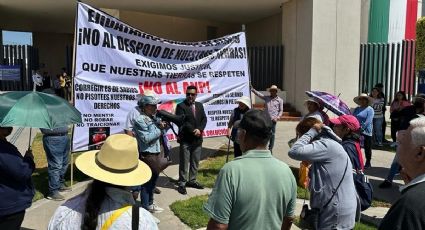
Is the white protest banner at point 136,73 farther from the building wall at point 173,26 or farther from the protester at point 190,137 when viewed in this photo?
the building wall at point 173,26

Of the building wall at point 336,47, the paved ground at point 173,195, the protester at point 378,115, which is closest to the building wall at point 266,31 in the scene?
the building wall at point 336,47

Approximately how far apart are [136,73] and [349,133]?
4.57m

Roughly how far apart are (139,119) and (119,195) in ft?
12.1

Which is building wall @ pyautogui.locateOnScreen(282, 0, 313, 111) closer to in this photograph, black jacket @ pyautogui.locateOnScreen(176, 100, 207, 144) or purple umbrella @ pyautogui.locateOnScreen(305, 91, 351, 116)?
black jacket @ pyautogui.locateOnScreen(176, 100, 207, 144)

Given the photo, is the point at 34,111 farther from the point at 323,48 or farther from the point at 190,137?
the point at 323,48

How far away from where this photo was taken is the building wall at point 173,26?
1977 cm

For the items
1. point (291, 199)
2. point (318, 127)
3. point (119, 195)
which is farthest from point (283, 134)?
point (119, 195)

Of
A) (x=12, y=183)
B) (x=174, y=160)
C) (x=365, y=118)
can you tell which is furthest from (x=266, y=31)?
(x=12, y=183)

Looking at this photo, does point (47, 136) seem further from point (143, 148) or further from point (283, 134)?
point (283, 134)

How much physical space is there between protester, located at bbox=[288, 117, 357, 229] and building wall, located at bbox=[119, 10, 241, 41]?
A: 16987mm

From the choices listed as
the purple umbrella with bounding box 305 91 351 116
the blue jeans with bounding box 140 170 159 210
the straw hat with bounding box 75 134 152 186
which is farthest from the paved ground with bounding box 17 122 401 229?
the straw hat with bounding box 75 134 152 186

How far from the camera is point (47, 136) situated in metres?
6.61

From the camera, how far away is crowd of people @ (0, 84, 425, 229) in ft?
7.00

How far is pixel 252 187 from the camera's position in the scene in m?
2.62
